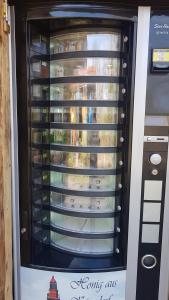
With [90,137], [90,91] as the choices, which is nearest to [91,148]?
[90,137]

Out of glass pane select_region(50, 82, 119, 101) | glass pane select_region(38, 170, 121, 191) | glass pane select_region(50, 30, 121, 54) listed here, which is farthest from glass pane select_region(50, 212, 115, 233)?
glass pane select_region(50, 30, 121, 54)

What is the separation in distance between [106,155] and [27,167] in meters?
0.44

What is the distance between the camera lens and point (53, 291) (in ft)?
4.72

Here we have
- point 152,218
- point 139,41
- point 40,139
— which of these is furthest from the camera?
point 40,139

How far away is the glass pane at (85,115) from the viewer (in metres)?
1.37

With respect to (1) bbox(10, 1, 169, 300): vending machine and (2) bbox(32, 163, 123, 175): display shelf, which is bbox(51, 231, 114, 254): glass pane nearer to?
(1) bbox(10, 1, 169, 300): vending machine

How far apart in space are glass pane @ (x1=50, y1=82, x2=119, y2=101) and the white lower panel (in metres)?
0.98

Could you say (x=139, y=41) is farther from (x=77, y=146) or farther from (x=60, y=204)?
(x=60, y=204)

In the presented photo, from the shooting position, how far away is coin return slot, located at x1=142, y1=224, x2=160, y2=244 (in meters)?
1.36

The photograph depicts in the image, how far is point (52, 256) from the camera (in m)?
1.52

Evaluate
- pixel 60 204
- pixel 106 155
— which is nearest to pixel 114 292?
pixel 60 204

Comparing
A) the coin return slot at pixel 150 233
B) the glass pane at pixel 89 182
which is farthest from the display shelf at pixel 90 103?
the coin return slot at pixel 150 233

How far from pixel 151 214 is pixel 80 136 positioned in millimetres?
567

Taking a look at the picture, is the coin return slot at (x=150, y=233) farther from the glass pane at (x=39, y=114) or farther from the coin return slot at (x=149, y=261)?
the glass pane at (x=39, y=114)
